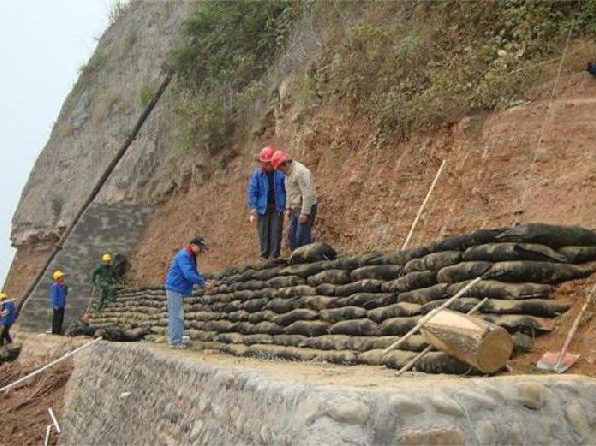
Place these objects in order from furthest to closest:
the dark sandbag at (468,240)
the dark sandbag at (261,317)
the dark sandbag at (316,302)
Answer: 1. the dark sandbag at (261,317)
2. the dark sandbag at (316,302)
3. the dark sandbag at (468,240)

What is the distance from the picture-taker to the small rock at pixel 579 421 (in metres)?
3.67

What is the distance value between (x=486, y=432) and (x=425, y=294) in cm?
204

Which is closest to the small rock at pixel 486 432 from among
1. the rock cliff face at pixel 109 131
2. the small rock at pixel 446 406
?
the small rock at pixel 446 406

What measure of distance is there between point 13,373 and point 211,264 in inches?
148

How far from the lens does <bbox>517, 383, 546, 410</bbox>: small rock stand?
3.62 meters

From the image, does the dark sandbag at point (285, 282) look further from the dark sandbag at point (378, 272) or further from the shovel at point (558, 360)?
the shovel at point (558, 360)

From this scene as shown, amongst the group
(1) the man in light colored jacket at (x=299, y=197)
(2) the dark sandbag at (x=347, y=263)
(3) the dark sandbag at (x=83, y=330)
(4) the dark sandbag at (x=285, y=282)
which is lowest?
(3) the dark sandbag at (x=83, y=330)

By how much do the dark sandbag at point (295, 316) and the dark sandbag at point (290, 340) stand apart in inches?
7.0

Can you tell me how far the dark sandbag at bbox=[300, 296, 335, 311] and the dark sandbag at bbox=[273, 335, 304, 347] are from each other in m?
0.35

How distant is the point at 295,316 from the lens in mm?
6895

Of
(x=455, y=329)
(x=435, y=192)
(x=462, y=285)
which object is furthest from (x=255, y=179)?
(x=455, y=329)

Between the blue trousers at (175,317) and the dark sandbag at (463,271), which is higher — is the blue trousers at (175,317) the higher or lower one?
the lower one

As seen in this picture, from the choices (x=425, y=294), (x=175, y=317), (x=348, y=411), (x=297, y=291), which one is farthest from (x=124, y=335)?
(x=348, y=411)

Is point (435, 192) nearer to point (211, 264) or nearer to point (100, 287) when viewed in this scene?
point (211, 264)
